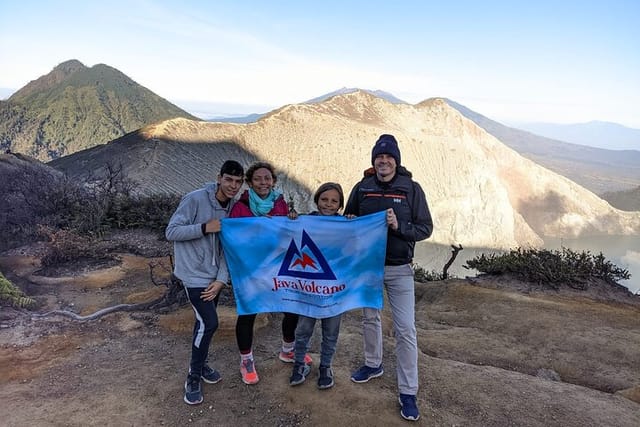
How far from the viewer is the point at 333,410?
3.37 m

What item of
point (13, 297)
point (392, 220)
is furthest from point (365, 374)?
point (13, 297)

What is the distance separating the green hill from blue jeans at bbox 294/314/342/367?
2771 inches

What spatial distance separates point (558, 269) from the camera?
8641mm

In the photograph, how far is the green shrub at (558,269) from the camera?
8469 millimetres

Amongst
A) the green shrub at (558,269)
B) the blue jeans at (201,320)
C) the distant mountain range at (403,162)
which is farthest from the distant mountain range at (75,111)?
the blue jeans at (201,320)

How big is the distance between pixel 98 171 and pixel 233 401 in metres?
25.2

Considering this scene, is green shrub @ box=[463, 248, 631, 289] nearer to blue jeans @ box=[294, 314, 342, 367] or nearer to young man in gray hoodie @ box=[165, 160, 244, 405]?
blue jeans @ box=[294, 314, 342, 367]

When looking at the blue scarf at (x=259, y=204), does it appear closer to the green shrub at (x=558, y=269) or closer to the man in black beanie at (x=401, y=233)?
the man in black beanie at (x=401, y=233)

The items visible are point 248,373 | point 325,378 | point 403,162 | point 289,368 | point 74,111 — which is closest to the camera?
point 325,378

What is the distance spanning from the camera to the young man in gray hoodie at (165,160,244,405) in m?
3.22

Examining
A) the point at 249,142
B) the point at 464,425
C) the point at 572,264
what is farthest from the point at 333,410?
the point at 249,142

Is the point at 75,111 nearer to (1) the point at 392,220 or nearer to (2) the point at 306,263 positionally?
(2) the point at 306,263

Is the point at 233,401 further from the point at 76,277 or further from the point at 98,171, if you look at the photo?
the point at 98,171

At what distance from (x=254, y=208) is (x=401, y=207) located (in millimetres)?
1221
